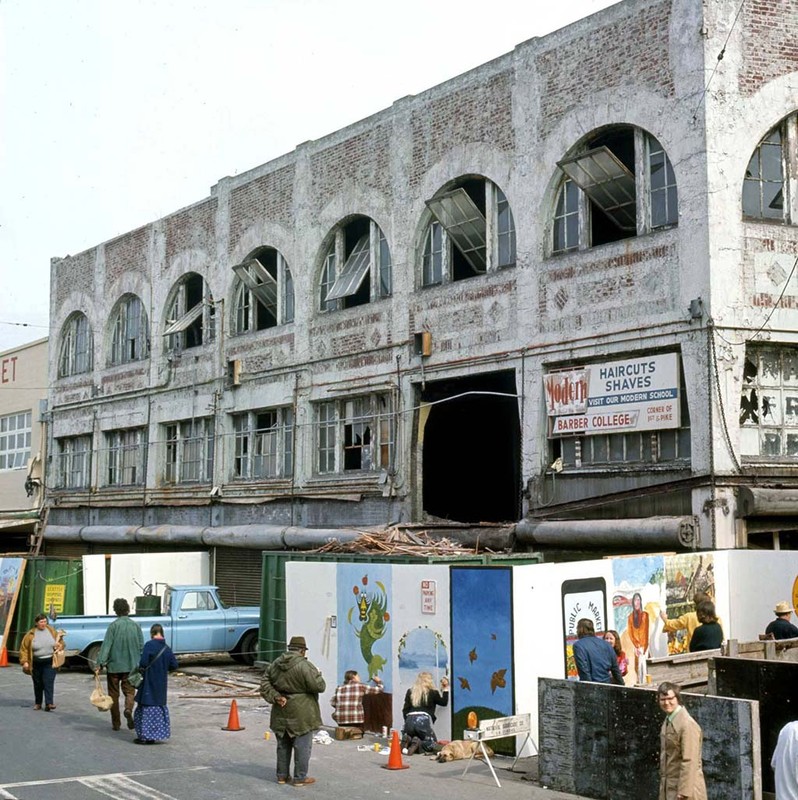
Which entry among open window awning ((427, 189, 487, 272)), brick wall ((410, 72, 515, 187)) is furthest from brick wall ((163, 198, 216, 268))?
open window awning ((427, 189, 487, 272))

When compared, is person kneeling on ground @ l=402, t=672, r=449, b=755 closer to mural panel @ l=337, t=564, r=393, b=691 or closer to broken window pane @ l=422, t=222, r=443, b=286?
mural panel @ l=337, t=564, r=393, b=691

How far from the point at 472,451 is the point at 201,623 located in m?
7.58

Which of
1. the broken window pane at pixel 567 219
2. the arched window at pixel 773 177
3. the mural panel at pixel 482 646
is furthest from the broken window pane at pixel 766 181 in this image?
the mural panel at pixel 482 646

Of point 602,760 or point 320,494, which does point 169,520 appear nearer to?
point 320,494

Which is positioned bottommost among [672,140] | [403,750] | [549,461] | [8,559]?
[403,750]

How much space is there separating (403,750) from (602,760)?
3.26 m

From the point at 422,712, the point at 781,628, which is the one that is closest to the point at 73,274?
the point at 422,712

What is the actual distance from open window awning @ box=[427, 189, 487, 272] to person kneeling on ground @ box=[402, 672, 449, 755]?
36.0 ft

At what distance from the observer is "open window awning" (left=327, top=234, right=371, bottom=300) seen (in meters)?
26.7

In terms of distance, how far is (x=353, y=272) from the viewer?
27031 millimetres

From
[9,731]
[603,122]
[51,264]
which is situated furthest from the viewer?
[51,264]

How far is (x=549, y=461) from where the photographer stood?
71.5ft

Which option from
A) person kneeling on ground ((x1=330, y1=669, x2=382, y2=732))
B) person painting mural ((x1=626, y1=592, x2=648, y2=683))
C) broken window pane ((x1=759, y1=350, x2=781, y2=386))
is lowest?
person kneeling on ground ((x1=330, y1=669, x2=382, y2=732))

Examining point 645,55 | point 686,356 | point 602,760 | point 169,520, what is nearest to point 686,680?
point 602,760
